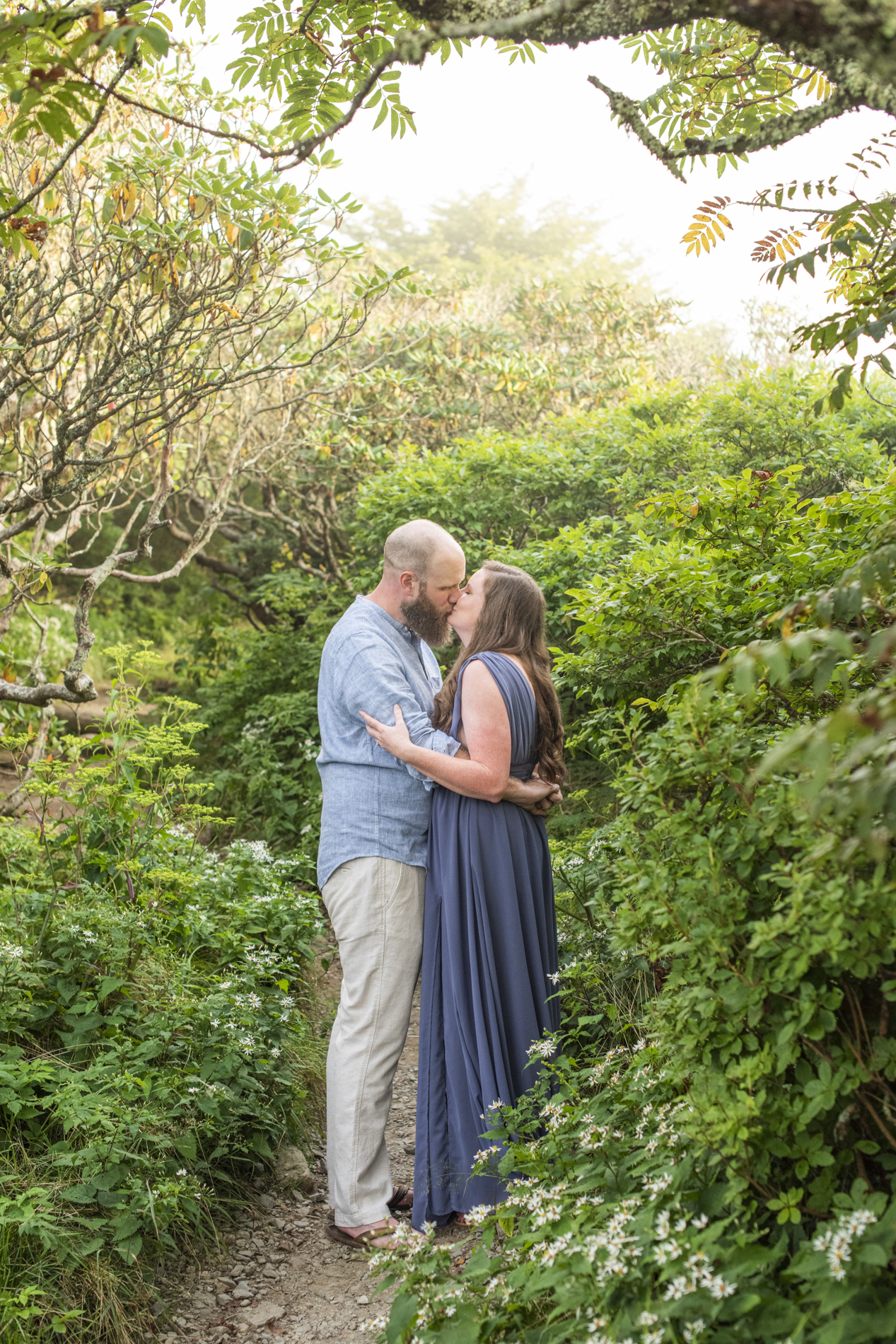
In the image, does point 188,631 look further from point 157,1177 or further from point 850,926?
point 850,926

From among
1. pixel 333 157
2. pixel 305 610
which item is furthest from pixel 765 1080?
pixel 305 610

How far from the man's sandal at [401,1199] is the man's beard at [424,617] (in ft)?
6.29

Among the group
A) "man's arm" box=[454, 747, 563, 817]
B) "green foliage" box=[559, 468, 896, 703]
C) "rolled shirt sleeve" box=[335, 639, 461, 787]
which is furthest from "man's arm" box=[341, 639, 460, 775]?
"green foliage" box=[559, 468, 896, 703]

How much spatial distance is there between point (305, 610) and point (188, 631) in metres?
3.82

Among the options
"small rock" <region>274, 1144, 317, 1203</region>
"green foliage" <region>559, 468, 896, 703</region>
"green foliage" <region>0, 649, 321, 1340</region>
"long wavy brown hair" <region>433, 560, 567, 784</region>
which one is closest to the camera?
"green foliage" <region>0, 649, 321, 1340</region>

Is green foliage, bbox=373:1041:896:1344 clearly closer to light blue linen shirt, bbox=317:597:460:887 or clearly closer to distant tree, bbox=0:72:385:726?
light blue linen shirt, bbox=317:597:460:887

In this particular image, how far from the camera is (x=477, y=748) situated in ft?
9.83

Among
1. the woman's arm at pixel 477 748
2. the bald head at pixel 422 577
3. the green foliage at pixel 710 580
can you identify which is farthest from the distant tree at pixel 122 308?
the green foliage at pixel 710 580

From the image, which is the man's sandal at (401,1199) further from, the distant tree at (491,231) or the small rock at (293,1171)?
the distant tree at (491,231)

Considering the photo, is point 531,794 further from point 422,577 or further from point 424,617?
point 422,577

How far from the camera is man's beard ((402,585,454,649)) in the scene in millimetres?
3336

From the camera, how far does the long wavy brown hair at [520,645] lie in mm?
3191

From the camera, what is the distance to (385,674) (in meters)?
3.15

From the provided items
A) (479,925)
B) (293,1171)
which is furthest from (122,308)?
(293,1171)
